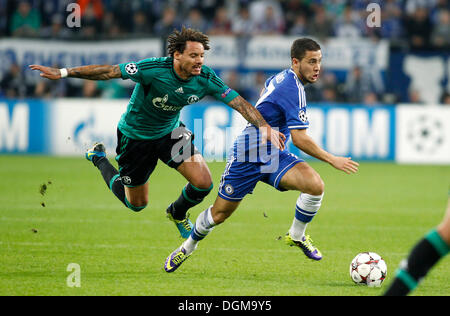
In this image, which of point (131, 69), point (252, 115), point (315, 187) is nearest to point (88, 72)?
point (131, 69)

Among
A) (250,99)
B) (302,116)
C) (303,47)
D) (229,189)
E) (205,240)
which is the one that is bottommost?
(250,99)

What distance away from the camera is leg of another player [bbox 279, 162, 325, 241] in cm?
685

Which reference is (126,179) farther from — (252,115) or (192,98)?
(252,115)

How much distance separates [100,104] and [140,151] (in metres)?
9.94

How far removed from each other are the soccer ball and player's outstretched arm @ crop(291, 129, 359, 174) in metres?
0.80

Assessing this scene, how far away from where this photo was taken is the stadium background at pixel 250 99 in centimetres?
1091

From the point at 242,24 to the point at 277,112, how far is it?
1255 cm

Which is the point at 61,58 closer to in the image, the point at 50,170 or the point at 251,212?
the point at 50,170

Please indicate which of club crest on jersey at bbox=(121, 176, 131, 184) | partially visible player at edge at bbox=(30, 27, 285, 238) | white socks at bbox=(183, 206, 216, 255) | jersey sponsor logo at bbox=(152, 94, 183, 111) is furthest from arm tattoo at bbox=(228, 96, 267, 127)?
club crest on jersey at bbox=(121, 176, 131, 184)

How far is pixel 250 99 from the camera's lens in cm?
1791

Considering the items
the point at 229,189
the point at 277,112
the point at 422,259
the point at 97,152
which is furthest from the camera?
the point at 97,152

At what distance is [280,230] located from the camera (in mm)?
9406
